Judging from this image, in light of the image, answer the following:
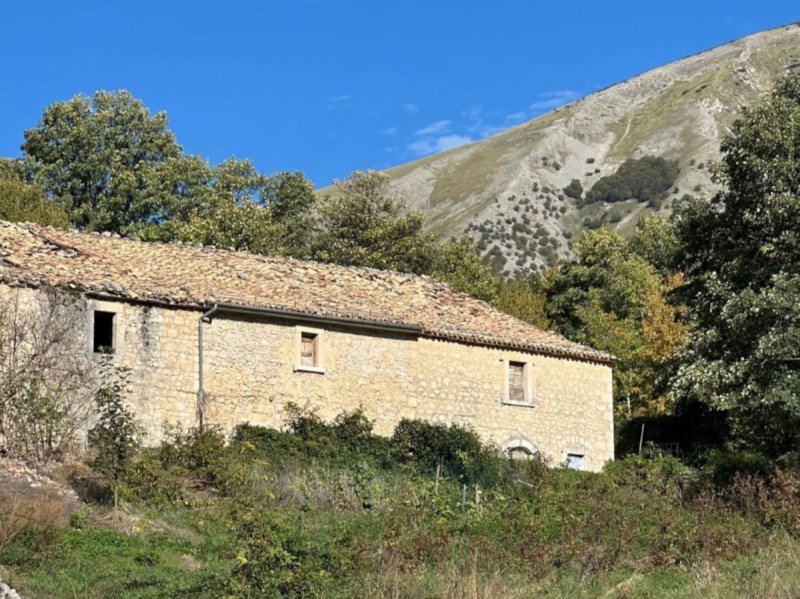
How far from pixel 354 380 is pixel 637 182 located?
4818 inches

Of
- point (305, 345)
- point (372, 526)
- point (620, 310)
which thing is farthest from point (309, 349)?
point (620, 310)

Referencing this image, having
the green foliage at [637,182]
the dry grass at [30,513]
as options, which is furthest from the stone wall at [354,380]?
the green foliage at [637,182]

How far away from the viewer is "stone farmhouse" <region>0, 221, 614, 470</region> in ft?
90.8

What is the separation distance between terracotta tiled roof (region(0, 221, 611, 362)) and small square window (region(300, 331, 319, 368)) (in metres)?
0.72

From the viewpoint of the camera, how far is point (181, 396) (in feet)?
92.0

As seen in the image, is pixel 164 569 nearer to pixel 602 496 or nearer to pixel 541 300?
pixel 602 496

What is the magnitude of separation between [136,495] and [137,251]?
11.3 m

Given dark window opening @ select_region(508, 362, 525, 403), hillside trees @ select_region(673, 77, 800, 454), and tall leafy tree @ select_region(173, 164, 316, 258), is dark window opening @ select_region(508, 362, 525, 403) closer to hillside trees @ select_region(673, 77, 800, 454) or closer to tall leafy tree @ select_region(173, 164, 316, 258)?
hillside trees @ select_region(673, 77, 800, 454)

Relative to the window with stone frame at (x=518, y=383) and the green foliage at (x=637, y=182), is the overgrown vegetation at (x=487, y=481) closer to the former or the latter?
the window with stone frame at (x=518, y=383)

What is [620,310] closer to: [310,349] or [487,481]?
[310,349]

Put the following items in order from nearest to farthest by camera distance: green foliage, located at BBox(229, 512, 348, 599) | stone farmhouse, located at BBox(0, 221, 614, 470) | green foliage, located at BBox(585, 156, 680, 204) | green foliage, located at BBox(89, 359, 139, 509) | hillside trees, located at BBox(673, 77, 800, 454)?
green foliage, located at BBox(229, 512, 348, 599), green foliage, located at BBox(89, 359, 139, 509), hillside trees, located at BBox(673, 77, 800, 454), stone farmhouse, located at BBox(0, 221, 614, 470), green foliage, located at BBox(585, 156, 680, 204)

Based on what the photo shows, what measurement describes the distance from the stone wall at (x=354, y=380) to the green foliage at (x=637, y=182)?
11291cm

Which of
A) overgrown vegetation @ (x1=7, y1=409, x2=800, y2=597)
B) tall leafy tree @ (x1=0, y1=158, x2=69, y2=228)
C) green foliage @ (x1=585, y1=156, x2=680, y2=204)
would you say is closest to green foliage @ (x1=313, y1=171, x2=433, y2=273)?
tall leafy tree @ (x1=0, y1=158, x2=69, y2=228)

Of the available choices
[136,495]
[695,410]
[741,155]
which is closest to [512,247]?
[695,410]
